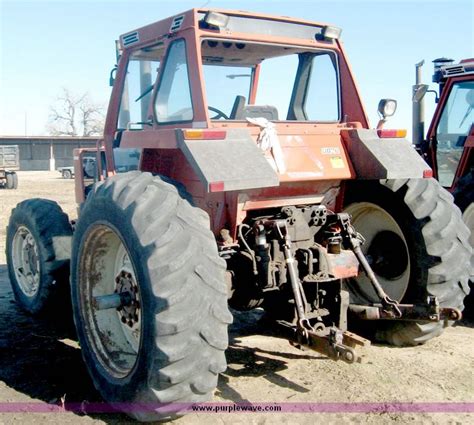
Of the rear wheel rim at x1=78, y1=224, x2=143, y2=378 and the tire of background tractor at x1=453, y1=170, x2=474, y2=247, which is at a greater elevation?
the tire of background tractor at x1=453, y1=170, x2=474, y2=247

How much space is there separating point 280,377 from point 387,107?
2198 mm

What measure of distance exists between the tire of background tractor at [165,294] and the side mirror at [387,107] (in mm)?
1905

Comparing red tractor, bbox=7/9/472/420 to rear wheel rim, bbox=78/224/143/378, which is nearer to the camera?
red tractor, bbox=7/9/472/420

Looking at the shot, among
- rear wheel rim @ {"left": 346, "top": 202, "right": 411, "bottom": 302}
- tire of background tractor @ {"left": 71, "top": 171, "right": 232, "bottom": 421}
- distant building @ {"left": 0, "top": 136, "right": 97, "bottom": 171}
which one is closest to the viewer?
tire of background tractor @ {"left": 71, "top": 171, "right": 232, "bottom": 421}

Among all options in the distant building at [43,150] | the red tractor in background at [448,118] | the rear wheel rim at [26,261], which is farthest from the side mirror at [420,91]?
the distant building at [43,150]

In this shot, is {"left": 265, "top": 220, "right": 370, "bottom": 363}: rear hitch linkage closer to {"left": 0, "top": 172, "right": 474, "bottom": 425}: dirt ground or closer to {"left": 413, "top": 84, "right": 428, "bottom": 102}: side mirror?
{"left": 0, "top": 172, "right": 474, "bottom": 425}: dirt ground

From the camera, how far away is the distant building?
4381 centimetres

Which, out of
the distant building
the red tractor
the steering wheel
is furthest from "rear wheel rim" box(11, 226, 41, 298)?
the distant building

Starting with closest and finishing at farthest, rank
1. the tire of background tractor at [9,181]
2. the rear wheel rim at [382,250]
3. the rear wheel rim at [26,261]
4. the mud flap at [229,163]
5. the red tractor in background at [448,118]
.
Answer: the mud flap at [229,163], the rear wheel rim at [382,250], the rear wheel rim at [26,261], the red tractor in background at [448,118], the tire of background tractor at [9,181]

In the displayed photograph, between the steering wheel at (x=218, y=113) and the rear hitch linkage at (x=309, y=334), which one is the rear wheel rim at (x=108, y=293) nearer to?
the rear hitch linkage at (x=309, y=334)

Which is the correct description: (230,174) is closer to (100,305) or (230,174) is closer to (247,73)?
(100,305)

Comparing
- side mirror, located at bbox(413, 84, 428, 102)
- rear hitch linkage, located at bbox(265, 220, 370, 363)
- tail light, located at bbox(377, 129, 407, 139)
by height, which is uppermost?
side mirror, located at bbox(413, 84, 428, 102)

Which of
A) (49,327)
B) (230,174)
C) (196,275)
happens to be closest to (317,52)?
(230,174)

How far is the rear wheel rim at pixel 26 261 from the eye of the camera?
5707mm
